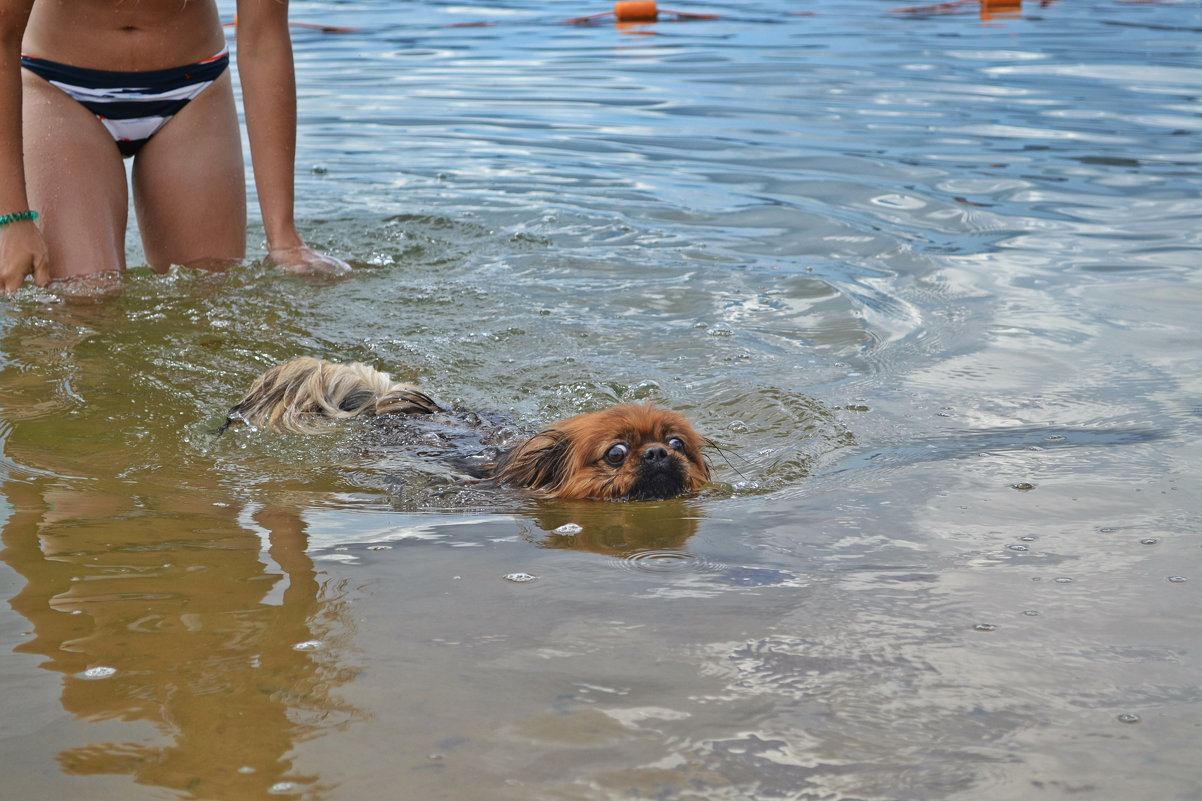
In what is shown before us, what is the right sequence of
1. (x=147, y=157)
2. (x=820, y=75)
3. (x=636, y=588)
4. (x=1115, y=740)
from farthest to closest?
1. (x=820, y=75)
2. (x=147, y=157)
3. (x=636, y=588)
4. (x=1115, y=740)

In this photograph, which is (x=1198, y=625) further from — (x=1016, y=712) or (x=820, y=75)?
(x=820, y=75)

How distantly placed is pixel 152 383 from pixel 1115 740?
4070 mm

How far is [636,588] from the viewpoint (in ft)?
9.77

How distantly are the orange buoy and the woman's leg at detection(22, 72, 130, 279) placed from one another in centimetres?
1649

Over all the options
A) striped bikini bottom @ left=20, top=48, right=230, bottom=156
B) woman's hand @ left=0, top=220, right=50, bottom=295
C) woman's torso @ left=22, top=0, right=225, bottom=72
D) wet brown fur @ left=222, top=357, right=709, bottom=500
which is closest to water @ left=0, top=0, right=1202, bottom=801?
wet brown fur @ left=222, top=357, right=709, bottom=500

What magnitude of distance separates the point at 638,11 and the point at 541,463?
17.9m

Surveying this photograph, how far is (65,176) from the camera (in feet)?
17.3

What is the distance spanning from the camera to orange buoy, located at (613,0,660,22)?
67.8 ft

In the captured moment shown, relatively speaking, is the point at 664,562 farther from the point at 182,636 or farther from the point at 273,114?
the point at 273,114

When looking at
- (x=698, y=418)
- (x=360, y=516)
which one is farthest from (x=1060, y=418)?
(x=360, y=516)

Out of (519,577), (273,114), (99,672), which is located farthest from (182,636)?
(273,114)

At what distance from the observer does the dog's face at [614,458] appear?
408 cm

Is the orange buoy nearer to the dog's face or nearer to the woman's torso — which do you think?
the woman's torso

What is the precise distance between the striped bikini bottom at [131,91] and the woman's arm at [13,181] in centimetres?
63
